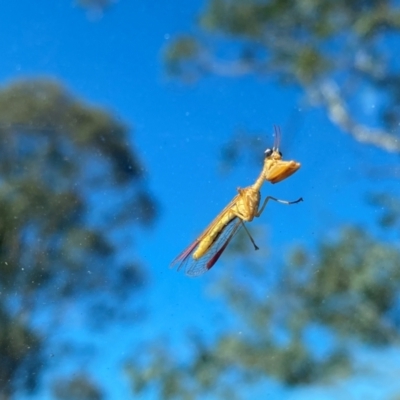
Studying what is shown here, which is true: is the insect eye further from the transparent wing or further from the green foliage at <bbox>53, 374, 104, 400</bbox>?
the green foliage at <bbox>53, 374, 104, 400</bbox>

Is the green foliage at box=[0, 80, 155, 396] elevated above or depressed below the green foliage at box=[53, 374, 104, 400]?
above

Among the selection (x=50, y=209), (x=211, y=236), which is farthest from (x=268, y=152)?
(x=50, y=209)

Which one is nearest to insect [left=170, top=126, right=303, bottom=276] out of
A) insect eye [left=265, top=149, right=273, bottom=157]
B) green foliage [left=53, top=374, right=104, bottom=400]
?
insect eye [left=265, top=149, right=273, bottom=157]

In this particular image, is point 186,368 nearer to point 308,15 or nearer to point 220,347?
point 220,347

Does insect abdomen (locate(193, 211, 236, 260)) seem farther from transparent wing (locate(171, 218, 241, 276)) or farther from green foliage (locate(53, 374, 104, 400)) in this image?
green foliage (locate(53, 374, 104, 400))

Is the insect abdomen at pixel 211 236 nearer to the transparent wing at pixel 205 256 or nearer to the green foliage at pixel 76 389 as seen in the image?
the transparent wing at pixel 205 256

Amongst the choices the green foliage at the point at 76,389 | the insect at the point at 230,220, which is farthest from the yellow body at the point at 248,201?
the green foliage at the point at 76,389

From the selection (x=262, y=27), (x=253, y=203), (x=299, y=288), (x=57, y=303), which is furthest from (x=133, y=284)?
(x=262, y=27)
